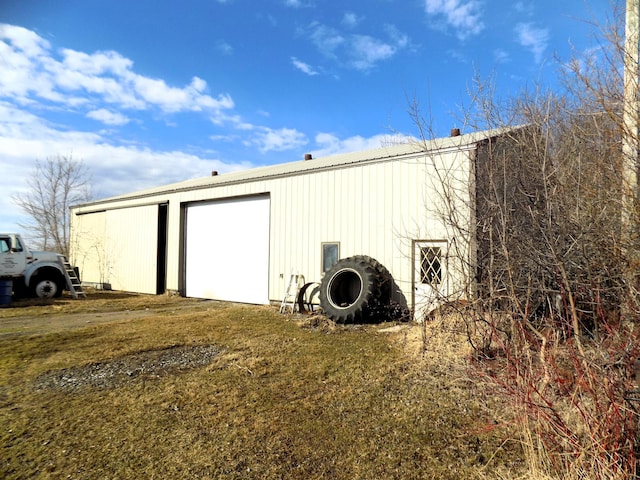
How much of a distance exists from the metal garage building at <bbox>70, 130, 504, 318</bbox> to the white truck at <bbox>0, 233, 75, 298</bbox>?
111 inches

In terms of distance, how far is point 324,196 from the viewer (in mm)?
10648

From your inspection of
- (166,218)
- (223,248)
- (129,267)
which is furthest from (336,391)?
(129,267)

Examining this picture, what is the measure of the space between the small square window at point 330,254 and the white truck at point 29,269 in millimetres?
10134

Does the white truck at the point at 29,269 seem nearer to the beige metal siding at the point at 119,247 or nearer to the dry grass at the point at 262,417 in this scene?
the beige metal siding at the point at 119,247

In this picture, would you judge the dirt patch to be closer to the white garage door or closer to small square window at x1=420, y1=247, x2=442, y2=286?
small square window at x1=420, y1=247, x2=442, y2=286

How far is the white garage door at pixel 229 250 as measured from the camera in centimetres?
1229

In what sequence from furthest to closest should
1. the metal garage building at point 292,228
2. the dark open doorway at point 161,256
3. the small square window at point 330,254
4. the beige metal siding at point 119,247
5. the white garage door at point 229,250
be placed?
the beige metal siding at point 119,247, the dark open doorway at point 161,256, the white garage door at point 229,250, the small square window at point 330,254, the metal garage building at point 292,228

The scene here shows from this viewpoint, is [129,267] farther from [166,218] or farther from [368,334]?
[368,334]

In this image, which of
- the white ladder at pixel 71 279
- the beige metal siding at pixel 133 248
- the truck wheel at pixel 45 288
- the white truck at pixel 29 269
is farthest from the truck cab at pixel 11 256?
the beige metal siding at pixel 133 248

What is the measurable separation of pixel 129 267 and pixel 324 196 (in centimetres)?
1037

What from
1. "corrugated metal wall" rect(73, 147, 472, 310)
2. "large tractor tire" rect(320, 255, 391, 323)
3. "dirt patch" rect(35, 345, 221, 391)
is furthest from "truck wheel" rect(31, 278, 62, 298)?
"large tractor tire" rect(320, 255, 391, 323)

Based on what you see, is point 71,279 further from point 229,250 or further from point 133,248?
point 229,250

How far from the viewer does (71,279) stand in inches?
568

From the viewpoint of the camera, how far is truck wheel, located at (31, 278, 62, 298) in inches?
533
